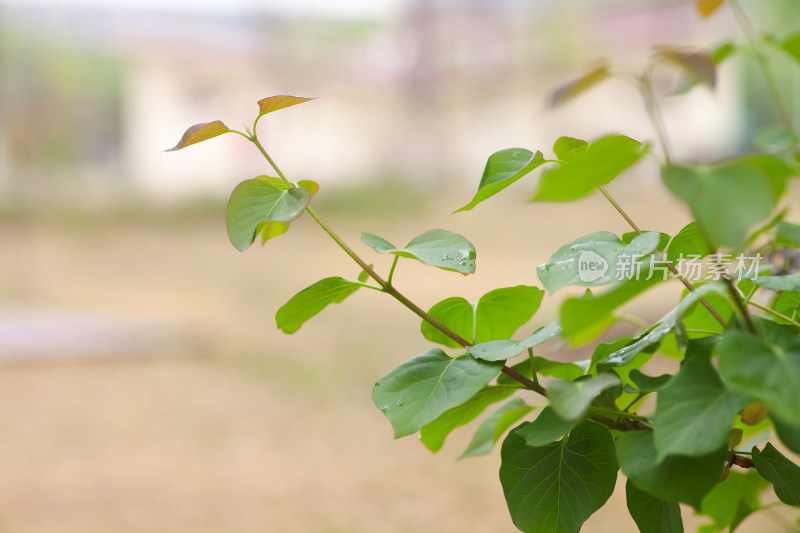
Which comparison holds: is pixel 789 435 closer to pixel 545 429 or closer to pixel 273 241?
pixel 545 429

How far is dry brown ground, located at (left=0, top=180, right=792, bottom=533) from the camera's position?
1.80 meters

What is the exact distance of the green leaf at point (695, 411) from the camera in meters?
0.20

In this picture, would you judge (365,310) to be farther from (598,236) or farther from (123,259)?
(598,236)

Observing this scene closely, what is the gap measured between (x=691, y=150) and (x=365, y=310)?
153 inches

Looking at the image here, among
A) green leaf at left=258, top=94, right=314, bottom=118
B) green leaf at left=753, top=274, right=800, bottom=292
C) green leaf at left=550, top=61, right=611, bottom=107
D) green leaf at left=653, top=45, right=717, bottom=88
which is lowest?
green leaf at left=753, top=274, right=800, bottom=292

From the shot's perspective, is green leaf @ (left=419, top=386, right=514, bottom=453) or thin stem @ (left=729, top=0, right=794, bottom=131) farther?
thin stem @ (left=729, top=0, right=794, bottom=131)

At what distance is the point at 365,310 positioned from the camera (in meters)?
4.46

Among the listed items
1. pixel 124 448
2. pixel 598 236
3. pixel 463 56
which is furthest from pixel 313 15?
pixel 598 236

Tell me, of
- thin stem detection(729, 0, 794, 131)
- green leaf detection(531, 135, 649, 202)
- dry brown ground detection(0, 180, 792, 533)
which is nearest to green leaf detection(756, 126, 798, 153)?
thin stem detection(729, 0, 794, 131)

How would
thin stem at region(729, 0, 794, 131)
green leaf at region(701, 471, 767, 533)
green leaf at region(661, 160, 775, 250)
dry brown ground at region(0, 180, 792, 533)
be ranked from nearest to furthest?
green leaf at region(661, 160, 775, 250) < green leaf at region(701, 471, 767, 533) < thin stem at region(729, 0, 794, 131) < dry brown ground at region(0, 180, 792, 533)

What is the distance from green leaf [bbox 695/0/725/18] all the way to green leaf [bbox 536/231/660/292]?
0.32m

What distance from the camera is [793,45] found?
42cm

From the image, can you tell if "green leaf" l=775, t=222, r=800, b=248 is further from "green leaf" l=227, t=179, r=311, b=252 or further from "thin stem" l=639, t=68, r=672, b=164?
"green leaf" l=227, t=179, r=311, b=252

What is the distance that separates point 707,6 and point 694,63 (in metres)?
0.29
